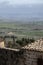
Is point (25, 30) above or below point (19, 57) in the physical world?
below

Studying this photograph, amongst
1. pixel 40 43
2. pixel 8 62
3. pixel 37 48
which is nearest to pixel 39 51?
pixel 37 48

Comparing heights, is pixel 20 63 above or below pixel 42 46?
below

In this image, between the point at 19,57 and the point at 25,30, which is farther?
the point at 25,30

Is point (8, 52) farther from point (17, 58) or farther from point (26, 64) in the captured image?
point (26, 64)

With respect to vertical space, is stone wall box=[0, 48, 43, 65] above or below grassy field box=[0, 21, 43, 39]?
above

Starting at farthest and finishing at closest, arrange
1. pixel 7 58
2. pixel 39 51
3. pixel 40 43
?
pixel 7 58
pixel 40 43
pixel 39 51

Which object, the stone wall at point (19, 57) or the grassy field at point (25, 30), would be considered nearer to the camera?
the stone wall at point (19, 57)

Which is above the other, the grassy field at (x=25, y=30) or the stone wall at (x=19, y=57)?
the stone wall at (x=19, y=57)

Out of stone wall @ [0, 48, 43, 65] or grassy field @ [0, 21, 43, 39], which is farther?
grassy field @ [0, 21, 43, 39]
